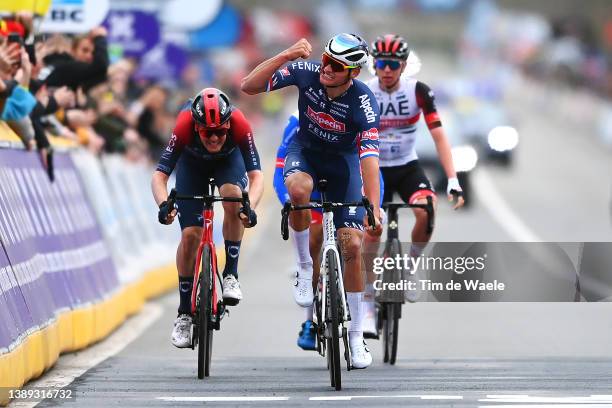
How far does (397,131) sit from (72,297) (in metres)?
2.85

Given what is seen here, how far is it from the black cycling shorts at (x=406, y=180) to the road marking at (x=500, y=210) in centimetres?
1760

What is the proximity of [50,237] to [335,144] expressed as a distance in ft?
9.13

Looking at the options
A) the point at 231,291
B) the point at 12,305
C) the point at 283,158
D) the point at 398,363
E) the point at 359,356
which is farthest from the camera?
the point at 398,363

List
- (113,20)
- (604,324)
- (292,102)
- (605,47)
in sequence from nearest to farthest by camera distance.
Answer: (604,324) → (113,20) → (292,102) → (605,47)

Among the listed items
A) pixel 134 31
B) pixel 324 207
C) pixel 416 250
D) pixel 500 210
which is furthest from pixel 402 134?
pixel 500 210

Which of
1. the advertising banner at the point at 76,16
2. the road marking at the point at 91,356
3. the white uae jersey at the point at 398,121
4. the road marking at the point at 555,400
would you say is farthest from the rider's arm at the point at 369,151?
the advertising banner at the point at 76,16

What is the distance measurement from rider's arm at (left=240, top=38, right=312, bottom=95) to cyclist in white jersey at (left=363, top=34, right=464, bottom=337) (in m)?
1.81

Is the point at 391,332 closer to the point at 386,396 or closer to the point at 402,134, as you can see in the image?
the point at 402,134

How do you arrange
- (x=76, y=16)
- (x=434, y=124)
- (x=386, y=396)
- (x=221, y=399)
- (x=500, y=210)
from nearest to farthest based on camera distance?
(x=221, y=399) → (x=386, y=396) → (x=434, y=124) → (x=76, y=16) → (x=500, y=210)

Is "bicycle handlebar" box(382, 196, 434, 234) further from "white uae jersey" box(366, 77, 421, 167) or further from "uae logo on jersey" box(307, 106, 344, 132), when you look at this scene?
"uae logo on jersey" box(307, 106, 344, 132)

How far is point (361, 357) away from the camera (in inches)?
443

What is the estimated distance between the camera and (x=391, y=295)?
13.0 m

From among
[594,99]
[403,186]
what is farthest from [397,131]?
[594,99]

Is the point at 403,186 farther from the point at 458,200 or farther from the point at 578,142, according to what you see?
the point at 578,142
